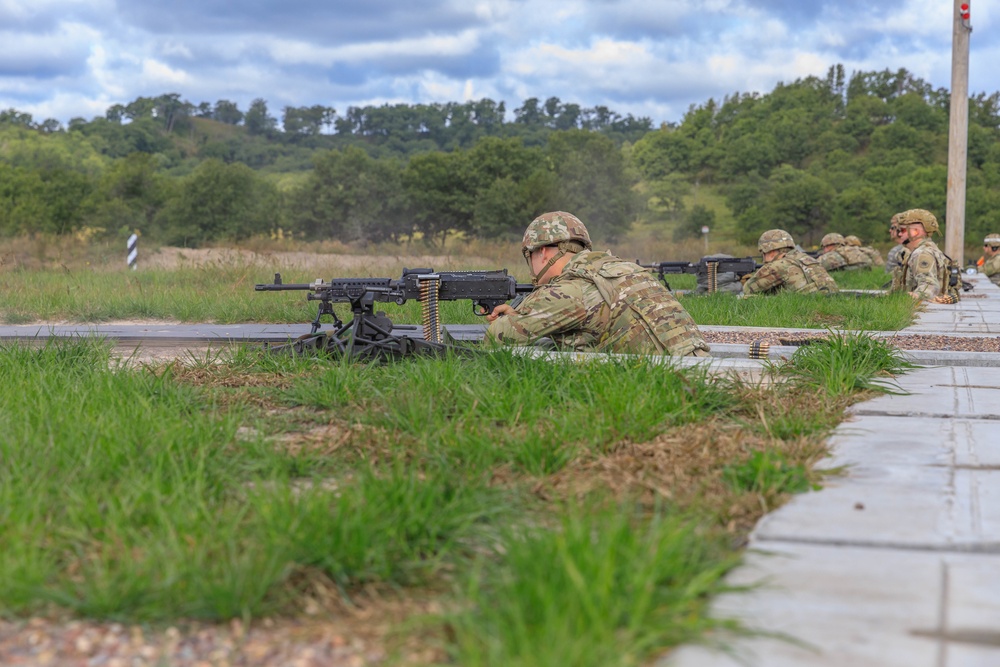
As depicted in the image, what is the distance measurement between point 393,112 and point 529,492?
107m

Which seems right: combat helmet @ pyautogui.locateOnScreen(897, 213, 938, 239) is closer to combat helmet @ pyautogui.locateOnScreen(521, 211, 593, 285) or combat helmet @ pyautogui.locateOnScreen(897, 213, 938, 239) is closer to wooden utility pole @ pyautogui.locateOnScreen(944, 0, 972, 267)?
wooden utility pole @ pyautogui.locateOnScreen(944, 0, 972, 267)

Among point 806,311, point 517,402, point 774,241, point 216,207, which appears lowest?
point 517,402

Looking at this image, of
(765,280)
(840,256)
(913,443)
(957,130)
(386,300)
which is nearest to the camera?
(913,443)

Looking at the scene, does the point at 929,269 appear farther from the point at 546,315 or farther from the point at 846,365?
the point at 546,315

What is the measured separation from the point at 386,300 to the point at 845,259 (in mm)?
18250

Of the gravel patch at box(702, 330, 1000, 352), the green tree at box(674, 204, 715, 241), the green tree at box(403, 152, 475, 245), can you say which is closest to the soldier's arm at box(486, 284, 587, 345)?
the gravel patch at box(702, 330, 1000, 352)

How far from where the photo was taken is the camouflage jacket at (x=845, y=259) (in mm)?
22500

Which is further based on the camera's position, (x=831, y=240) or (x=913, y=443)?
(x=831, y=240)

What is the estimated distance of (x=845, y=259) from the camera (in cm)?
2298

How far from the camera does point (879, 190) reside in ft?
186

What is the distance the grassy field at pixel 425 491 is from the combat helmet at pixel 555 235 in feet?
3.68

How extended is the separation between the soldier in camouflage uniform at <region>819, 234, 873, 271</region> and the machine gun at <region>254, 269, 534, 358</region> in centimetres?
1646

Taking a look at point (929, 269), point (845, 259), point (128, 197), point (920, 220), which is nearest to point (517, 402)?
point (929, 269)

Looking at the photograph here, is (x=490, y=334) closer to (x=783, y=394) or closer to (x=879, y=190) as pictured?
(x=783, y=394)
